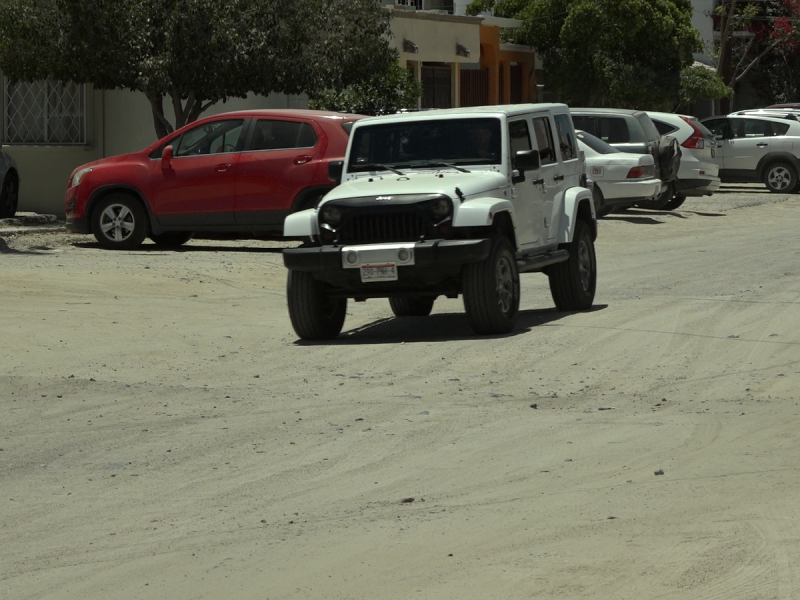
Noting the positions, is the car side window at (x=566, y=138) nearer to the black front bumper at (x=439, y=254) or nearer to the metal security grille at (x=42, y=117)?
the black front bumper at (x=439, y=254)

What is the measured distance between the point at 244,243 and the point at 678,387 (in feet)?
37.4

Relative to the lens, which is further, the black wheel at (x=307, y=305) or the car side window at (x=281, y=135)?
the car side window at (x=281, y=135)

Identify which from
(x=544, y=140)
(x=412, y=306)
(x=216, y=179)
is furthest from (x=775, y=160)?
(x=412, y=306)

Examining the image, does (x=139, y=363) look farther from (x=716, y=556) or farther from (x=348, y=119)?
(x=348, y=119)

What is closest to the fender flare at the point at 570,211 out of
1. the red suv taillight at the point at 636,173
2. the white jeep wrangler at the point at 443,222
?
the white jeep wrangler at the point at 443,222

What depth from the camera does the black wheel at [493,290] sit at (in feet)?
34.9

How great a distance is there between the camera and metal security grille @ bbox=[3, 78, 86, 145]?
23.5 m

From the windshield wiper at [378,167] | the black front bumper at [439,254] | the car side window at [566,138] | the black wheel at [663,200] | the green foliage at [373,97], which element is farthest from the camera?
the black wheel at [663,200]

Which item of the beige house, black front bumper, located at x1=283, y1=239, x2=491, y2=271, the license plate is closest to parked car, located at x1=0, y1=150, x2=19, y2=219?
the beige house

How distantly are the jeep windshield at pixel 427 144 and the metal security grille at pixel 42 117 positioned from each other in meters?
12.7

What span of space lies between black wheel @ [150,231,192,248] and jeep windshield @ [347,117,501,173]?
7.07 meters

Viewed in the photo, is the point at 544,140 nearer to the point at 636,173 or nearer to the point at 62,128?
the point at 636,173

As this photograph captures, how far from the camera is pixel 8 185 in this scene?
19750 mm

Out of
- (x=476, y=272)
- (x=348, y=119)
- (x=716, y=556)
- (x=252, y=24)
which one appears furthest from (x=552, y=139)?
(x=252, y=24)
